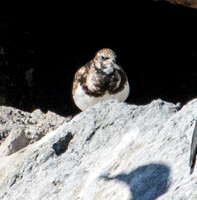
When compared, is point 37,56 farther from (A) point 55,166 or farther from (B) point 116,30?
(A) point 55,166

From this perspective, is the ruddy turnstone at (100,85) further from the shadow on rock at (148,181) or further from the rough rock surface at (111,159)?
the shadow on rock at (148,181)

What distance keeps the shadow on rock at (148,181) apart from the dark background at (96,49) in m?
5.97

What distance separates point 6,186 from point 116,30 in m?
5.50

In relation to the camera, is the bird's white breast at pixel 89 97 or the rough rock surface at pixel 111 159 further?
the bird's white breast at pixel 89 97

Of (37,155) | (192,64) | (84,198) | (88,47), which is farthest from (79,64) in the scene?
(84,198)

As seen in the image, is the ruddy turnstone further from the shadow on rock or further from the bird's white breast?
the shadow on rock

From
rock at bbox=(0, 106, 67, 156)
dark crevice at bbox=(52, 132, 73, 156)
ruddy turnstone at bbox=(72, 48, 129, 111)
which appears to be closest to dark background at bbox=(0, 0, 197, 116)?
ruddy turnstone at bbox=(72, 48, 129, 111)

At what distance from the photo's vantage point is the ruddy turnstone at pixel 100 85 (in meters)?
9.37

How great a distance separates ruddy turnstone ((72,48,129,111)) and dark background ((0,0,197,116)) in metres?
2.05

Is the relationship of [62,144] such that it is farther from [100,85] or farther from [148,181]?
[100,85]

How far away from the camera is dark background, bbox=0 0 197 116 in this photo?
457 inches

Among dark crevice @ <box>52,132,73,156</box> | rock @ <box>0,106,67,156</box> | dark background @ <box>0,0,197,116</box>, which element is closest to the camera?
dark crevice @ <box>52,132,73,156</box>

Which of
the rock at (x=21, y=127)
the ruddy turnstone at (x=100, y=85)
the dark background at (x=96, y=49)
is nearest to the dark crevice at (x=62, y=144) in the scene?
the rock at (x=21, y=127)

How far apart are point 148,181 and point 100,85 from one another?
13.1 feet
